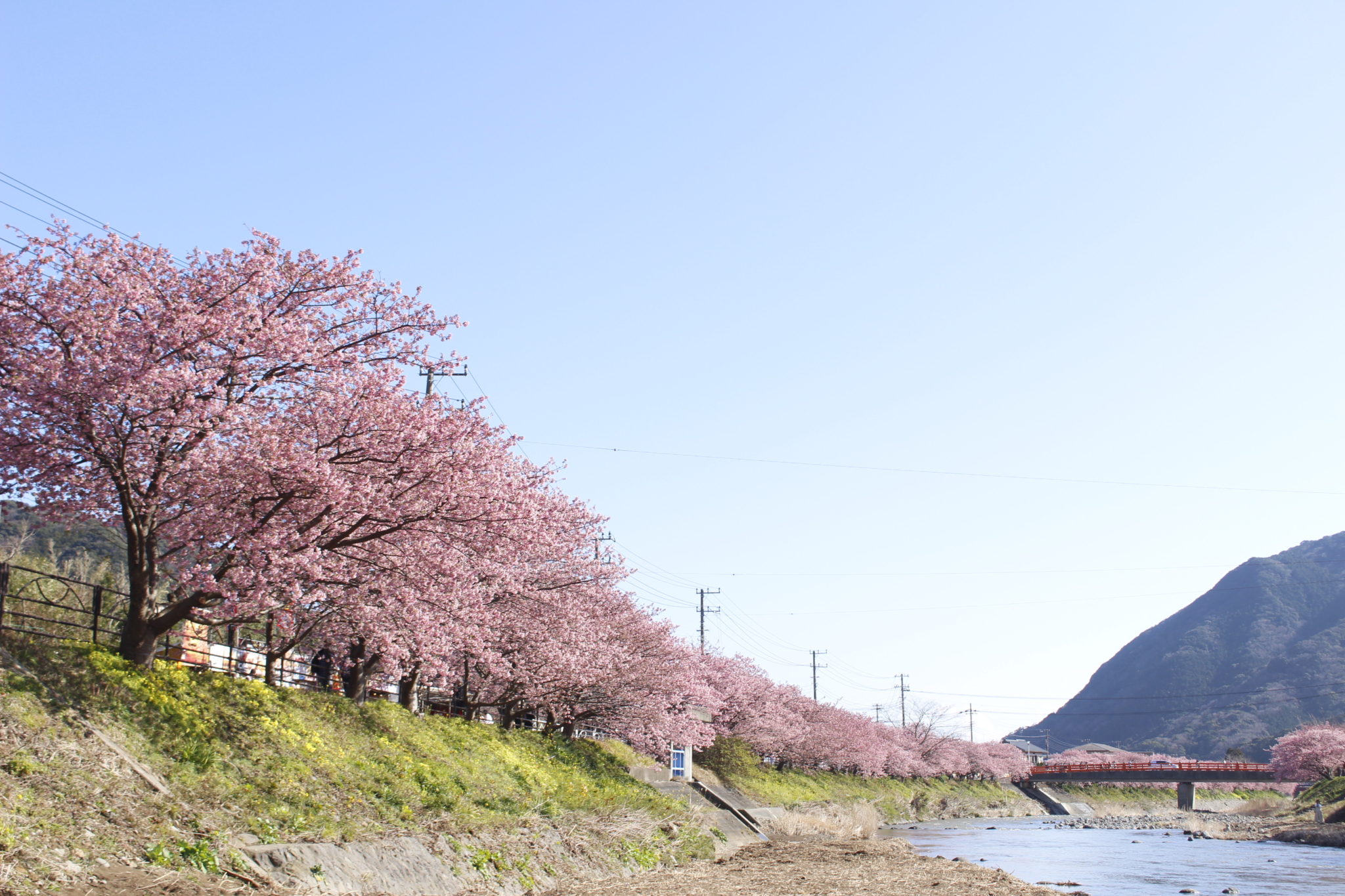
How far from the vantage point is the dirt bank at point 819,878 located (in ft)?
68.8

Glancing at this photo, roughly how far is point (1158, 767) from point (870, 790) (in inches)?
1463

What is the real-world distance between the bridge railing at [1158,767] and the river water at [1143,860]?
108 ft

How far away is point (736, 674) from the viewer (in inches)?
3167

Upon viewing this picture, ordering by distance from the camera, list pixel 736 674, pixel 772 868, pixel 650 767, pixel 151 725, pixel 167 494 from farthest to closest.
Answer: pixel 736 674
pixel 650 767
pixel 772 868
pixel 167 494
pixel 151 725

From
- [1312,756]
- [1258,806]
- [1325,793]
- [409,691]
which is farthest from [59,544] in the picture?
[1258,806]

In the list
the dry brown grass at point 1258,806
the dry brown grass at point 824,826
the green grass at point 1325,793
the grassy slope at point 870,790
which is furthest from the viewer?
the dry brown grass at point 1258,806

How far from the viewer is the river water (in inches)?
1237

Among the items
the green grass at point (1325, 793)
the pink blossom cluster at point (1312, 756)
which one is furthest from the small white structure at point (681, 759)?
the pink blossom cluster at point (1312, 756)

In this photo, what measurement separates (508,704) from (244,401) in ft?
72.0

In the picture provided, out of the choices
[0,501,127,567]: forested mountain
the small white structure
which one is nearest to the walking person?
[0,501,127,567]: forested mountain

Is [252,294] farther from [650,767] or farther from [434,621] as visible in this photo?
[650,767]

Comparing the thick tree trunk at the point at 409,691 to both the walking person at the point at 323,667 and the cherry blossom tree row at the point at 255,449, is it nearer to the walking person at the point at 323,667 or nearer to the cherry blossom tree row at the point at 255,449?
the walking person at the point at 323,667

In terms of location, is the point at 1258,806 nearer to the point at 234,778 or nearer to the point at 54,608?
the point at 234,778

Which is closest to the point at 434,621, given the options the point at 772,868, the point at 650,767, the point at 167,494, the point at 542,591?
the point at 167,494
